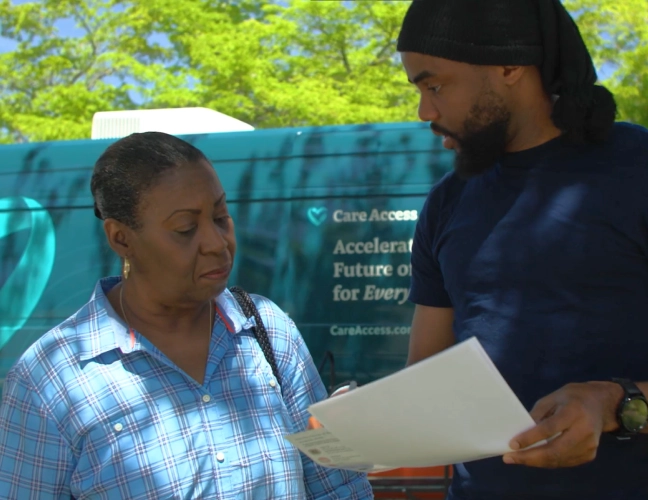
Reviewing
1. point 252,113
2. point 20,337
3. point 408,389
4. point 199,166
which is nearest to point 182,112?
point 20,337

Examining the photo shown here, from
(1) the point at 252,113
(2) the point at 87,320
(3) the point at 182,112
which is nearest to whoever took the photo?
(2) the point at 87,320

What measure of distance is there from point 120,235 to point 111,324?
206mm

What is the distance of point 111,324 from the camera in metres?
2.05

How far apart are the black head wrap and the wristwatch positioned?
533 millimetres

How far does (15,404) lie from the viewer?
6.32 ft

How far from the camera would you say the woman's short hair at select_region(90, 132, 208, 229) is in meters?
2.07

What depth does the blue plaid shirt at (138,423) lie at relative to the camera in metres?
1.90

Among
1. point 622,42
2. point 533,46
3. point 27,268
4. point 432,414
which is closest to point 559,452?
point 432,414

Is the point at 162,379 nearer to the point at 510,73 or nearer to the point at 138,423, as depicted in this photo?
the point at 138,423

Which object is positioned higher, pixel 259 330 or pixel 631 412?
pixel 259 330

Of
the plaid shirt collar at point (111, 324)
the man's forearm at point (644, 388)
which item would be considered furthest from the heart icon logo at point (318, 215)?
the man's forearm at point (644, 388)

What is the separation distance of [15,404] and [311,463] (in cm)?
68

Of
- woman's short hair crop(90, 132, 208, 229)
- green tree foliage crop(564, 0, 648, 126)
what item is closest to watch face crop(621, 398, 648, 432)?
woman's short hair crop(90, 132, 208, 229)

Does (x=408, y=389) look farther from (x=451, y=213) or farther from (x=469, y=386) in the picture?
(x=451, y=213)
